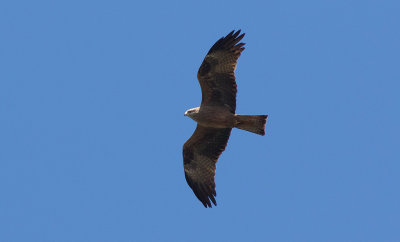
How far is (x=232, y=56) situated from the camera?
13359 millimetres

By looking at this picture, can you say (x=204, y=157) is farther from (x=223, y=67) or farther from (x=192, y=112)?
(x=223, y=67)

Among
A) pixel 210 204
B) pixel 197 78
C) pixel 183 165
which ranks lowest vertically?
pixel 210 204

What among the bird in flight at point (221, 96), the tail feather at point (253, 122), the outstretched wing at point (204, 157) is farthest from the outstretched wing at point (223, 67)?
the outstretched wing at point (204, 157)

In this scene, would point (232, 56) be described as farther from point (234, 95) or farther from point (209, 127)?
point (209, 127)

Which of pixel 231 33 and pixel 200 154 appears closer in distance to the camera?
pixel 231 33

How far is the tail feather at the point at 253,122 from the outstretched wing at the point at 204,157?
2.08ft

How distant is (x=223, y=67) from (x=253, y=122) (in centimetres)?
131

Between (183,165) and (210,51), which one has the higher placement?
(210,51)

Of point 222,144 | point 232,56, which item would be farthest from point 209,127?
point 232,56


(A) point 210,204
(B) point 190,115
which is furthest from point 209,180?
(B) point 190,115

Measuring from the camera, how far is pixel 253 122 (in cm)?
1333

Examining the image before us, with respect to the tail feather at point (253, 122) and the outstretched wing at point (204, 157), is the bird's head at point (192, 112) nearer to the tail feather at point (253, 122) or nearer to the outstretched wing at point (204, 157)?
the outstretched wing at point (204, 157)

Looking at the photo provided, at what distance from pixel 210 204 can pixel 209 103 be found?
224 centimetres

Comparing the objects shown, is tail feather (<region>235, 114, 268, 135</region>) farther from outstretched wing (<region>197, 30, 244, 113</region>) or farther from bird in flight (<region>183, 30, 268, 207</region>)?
outstretched wing (<region>197, 30, 244, 113</region>)
